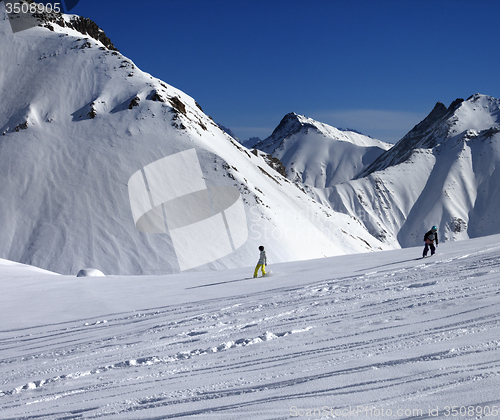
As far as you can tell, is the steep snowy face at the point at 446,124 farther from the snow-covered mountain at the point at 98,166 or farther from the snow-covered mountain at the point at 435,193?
the snow-covered mountain at the point at 98,166

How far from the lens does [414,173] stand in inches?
4941

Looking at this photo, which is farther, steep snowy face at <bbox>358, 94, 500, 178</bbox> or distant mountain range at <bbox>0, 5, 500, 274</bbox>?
steep snowy face at <bbox>358, 94, 500, 178</bbox>

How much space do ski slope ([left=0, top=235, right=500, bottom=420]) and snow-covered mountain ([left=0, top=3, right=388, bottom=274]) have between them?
840 inches

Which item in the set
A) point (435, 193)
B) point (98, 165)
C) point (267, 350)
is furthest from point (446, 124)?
point (267, 350)

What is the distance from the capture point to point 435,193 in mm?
114938

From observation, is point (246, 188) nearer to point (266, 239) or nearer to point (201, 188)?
point (201, 188)

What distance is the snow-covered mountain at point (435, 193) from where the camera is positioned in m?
107

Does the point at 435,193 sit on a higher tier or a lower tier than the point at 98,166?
higher

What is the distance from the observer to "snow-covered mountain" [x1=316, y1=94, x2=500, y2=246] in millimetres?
107375

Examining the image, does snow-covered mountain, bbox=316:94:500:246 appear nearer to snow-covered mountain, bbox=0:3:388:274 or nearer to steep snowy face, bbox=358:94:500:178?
steep snowy face, bbox=358:94:500:178

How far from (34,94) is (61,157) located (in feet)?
45.4

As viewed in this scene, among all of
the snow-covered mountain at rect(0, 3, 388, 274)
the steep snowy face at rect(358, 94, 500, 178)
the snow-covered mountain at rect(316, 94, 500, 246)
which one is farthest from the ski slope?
the steep snowy face at rect(358, 94, 500, 178)

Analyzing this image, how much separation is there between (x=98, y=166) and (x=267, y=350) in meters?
37.8

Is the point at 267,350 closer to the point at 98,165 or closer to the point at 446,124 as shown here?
the point at 98,165
